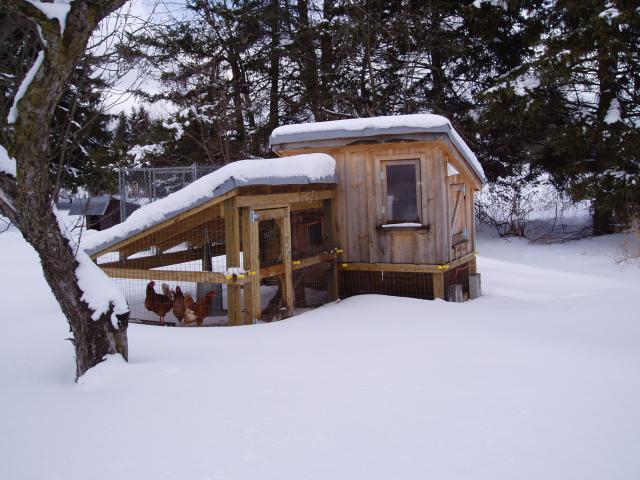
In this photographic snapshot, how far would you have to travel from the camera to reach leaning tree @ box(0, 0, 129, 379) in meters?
4.66

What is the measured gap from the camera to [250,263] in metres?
7.58

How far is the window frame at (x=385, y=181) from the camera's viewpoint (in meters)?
9.26

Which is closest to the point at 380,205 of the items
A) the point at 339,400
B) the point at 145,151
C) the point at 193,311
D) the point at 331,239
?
the point at 331,239

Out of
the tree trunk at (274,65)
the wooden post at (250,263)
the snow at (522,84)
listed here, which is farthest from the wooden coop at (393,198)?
the tree trunk at (274,65)

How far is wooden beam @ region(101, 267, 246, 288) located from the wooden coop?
271 centimetres

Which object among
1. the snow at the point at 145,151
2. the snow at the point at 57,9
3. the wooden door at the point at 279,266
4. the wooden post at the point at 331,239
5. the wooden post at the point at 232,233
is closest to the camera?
the snow at the point at 57,9

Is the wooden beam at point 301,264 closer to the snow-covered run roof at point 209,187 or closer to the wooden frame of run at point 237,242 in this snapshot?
the wooden frame of run at point 237,242

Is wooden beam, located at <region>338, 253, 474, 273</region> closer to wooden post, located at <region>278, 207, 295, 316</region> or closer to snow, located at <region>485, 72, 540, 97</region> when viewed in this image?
wooden post, located at <region>278, 207, 295, 316</region>

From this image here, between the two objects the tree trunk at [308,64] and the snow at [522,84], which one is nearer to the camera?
the snow at [522,84]

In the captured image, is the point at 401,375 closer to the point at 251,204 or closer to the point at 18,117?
the point at 251,204

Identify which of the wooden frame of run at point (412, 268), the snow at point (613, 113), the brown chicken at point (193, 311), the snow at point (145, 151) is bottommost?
the brown chicken at point (193, 311)

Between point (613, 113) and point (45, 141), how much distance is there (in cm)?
1395

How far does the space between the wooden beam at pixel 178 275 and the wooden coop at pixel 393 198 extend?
2.71 m

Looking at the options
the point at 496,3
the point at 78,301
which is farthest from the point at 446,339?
the point at 496,3
